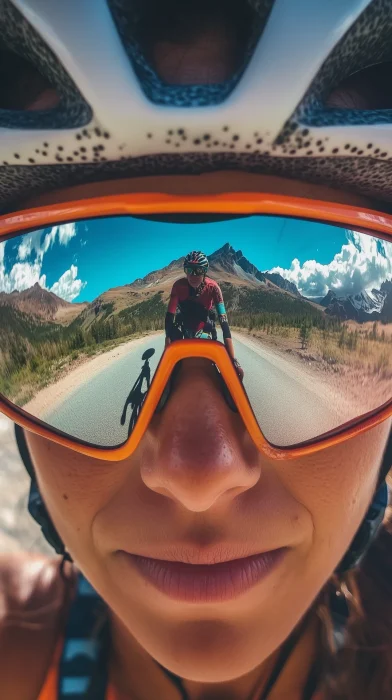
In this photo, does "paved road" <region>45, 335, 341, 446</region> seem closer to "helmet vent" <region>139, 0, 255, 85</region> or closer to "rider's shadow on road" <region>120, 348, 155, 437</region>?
"rider's shadow on road" <region>120, 348, 155, 437</region>

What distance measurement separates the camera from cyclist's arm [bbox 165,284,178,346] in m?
0.74

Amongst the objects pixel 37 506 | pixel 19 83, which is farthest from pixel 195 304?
pixel 37 506

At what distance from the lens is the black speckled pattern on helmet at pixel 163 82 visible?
24.2 inches

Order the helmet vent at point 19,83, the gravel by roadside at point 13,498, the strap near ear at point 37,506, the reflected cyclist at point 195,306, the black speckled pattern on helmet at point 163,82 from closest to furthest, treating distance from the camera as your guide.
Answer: the black speckled pattern on helmet at point 163,82 < the reflected cyclist at point 195,306 < the helmet vent at point 19,83 < the strap near ear at point 37,506 < the gravel by roadside at point 13,498

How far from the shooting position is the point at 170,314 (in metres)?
0.75

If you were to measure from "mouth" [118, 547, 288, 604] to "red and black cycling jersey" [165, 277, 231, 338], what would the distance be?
389mm

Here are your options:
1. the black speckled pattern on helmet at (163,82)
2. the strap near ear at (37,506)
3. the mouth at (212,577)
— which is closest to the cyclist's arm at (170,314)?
the black speckled pattern on helmet at (163,82)

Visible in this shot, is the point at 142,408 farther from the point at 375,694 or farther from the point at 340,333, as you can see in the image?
the point at 375,694

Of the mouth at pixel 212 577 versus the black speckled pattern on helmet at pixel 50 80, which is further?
the mouth at pixel 212 577

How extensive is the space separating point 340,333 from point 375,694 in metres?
1.02

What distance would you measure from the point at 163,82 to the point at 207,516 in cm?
61

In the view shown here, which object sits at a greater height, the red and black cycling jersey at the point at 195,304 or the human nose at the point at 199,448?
the red and black cycling jersey at the point at 195,304

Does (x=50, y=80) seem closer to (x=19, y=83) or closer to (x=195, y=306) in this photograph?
(x=19, y=83)

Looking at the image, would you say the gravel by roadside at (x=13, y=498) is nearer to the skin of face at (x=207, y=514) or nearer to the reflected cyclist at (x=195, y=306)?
the skin of face at (x=207, y=514)
